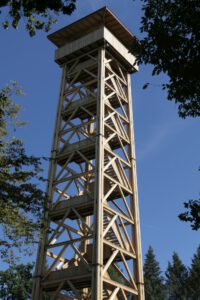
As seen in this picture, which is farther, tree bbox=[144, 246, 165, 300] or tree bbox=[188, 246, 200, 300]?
tree bbox=[144, 246, 165, 300]

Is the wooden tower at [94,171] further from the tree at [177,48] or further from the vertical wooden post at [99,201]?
the tree at [177,48]

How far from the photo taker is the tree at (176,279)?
6575 cm

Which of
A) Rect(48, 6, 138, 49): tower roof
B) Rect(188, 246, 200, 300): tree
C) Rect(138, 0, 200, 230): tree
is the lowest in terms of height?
Rect(138, 0, 200, 230): tree

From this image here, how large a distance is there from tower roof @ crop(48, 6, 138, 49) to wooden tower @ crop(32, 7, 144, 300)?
0.25ft

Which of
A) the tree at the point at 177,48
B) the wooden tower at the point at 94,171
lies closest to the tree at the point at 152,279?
the wooden tower at the point at 94,171

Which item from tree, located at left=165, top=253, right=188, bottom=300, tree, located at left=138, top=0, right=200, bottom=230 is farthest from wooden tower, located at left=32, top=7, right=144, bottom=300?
tree, located at left=165, top=253, right=188, bottom=300

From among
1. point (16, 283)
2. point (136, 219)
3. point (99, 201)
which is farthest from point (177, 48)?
point (16, 283)

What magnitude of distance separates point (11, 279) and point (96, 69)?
28.1m

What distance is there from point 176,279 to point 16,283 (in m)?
31.9

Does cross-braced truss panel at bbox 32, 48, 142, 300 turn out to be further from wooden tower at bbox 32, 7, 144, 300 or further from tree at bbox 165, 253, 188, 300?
tree at bbox 165, 253, 188, 300

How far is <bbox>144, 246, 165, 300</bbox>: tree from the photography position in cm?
6212

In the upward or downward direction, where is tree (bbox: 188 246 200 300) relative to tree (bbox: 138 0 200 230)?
upward

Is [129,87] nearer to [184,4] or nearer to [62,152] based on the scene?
[62,152]

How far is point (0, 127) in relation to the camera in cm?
1720
